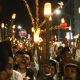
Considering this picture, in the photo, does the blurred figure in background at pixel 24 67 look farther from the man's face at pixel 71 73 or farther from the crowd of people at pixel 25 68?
the man's face at pixel 71 73

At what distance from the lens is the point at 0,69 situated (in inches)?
111

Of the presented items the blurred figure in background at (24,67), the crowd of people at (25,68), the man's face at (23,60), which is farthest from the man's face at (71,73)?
the man's face at (23,60)

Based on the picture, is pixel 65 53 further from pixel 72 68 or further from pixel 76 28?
pixel 76 28

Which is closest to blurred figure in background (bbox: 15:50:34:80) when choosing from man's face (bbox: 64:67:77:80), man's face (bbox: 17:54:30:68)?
man's face (bbox: 17:54:30:68)

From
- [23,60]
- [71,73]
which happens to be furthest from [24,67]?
[71,73]

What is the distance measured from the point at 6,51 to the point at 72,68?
7.82 ft

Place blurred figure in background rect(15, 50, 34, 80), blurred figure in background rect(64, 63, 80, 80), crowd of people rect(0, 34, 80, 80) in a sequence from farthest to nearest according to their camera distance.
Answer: blurred figure in background rect(15, 50, 34, 80)
blurred figure in background rect(64, 63, 80, 80)
crowd of people rect(0, 34, 80, 80)

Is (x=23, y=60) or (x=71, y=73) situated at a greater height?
(x=23, y=60)

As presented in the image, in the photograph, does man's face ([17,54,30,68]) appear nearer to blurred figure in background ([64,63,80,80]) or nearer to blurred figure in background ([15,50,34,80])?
blurred figure in background ([15,50,34,80])

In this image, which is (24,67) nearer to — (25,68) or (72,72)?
(25,68)

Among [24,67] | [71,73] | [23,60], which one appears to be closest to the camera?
[71,73]

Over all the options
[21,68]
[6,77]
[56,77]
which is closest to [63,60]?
[56,77]

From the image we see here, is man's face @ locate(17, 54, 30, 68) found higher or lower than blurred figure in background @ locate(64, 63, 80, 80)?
higher

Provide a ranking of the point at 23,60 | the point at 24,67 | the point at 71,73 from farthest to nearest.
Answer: the point at 23,60
the point at 24,67
the point at 71,73
